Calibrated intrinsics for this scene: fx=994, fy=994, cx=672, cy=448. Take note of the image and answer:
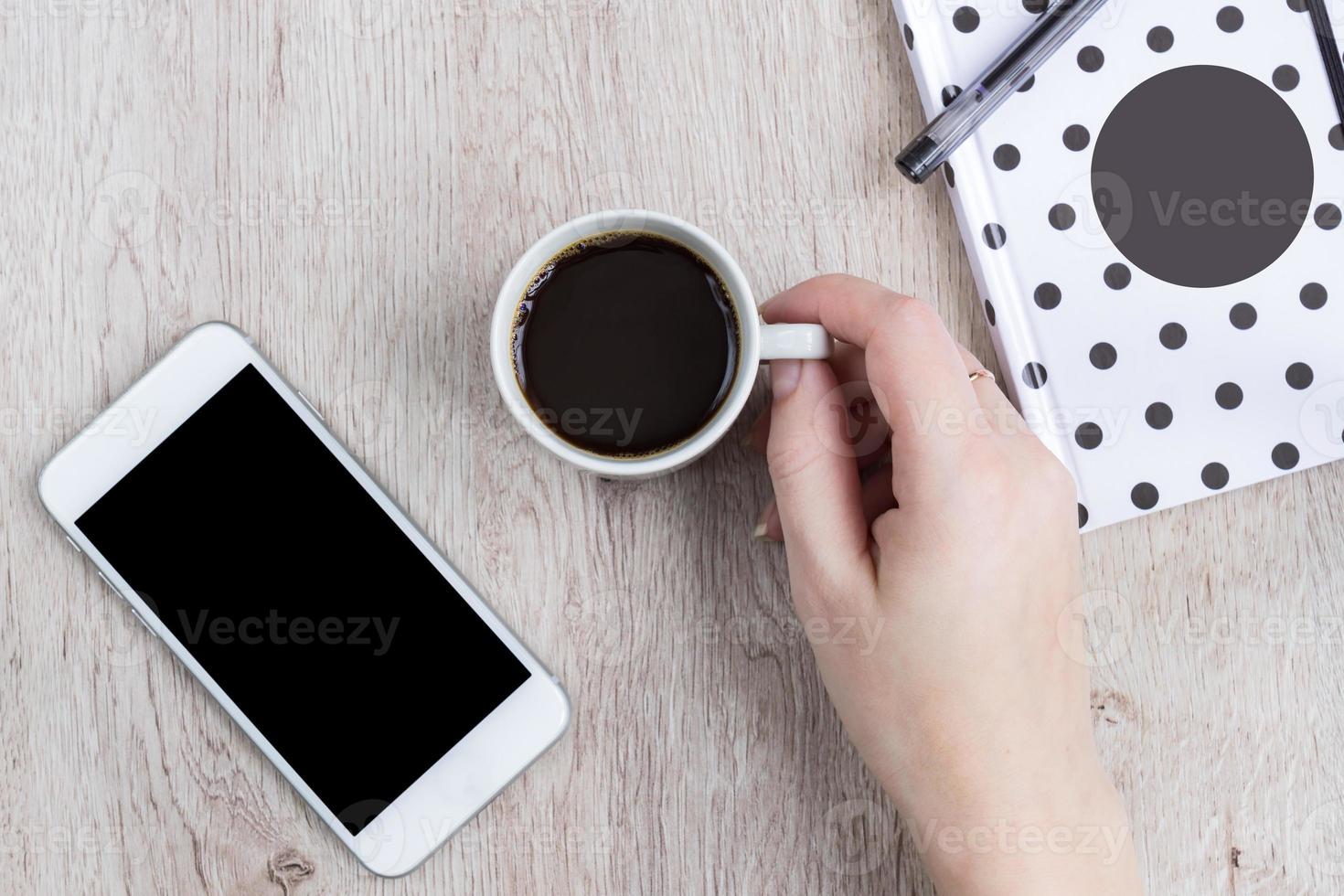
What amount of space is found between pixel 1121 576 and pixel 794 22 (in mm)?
478

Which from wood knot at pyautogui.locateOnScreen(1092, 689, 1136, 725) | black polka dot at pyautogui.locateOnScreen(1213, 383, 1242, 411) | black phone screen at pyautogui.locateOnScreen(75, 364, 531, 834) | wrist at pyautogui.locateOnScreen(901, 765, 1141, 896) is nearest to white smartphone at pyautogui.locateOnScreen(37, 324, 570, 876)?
black phone screen at pyautogui.locateOnScreen(75, 364, 531, 834)

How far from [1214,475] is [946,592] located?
0.85 ft

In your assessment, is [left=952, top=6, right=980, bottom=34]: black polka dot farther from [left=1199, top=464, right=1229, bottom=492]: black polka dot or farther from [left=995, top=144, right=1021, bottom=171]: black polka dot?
[left=1199, top=464, right=1229, bottom=492]: black polka dot

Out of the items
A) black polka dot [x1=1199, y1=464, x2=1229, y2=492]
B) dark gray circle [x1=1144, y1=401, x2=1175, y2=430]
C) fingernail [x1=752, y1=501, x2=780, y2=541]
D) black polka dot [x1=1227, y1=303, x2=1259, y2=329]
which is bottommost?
black polka dot [x1=1199, y1=464, x2=1229, y2=492]

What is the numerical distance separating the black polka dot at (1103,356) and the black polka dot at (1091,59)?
0.20 meters

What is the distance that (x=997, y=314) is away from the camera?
2.33 feet

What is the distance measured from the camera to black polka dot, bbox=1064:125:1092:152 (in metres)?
0.71

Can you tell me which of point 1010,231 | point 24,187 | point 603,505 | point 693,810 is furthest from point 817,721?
point 24,187

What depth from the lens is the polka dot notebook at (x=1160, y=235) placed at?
708 mm

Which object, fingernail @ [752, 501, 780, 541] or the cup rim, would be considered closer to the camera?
the cup rim

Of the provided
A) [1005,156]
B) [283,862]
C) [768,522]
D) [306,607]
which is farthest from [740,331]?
[283,862]

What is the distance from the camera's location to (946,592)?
596mm

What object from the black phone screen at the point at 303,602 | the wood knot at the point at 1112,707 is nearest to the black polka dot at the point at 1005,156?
the wood knot at the point at 1112,707

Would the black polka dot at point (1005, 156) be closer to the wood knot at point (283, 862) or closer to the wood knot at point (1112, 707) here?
the wood knot at point (1112, 707)
